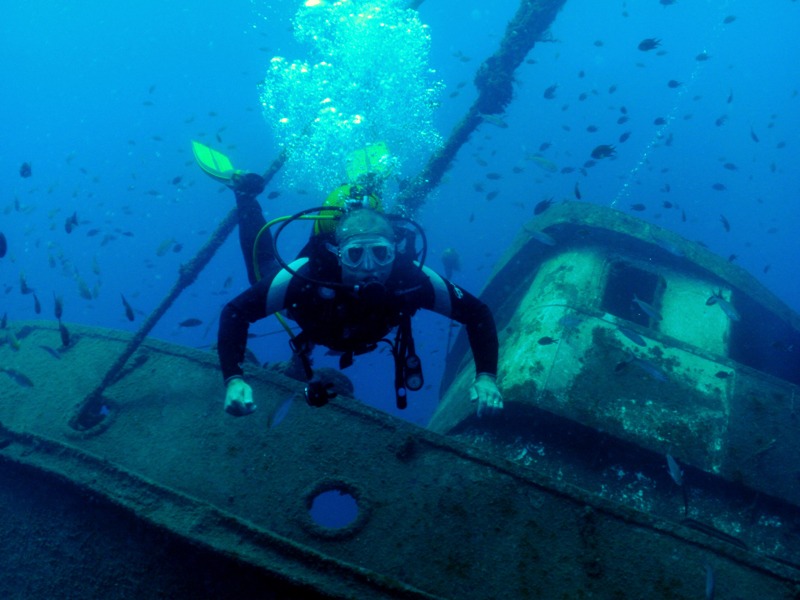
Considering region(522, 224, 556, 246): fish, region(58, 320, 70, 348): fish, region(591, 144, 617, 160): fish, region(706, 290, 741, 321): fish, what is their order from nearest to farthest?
region(58, 320, 70, 348): fish, region(706, 290, 741, 321): fish, region(522, 224, 556, 246): fish, region(591, 144, 617, 160): fish

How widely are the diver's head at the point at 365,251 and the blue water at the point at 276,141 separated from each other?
66652mm

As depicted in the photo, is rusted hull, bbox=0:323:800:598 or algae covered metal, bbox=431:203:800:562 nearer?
rusted hull, bbox=0:323:800:598

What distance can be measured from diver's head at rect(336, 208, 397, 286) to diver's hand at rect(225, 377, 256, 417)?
41.4 inches

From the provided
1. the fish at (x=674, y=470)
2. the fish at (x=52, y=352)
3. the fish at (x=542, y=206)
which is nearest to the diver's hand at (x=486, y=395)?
the fish at (x=674, y=470)

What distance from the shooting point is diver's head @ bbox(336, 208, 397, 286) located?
3422mm

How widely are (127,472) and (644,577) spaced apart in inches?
132

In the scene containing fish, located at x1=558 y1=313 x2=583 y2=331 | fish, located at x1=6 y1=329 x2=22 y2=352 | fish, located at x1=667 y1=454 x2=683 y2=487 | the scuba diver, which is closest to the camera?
the scuba diver

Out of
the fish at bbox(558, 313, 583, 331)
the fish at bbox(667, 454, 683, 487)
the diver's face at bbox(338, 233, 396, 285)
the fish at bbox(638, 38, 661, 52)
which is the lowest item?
the fish at bbox(667, 454, 683, 487)

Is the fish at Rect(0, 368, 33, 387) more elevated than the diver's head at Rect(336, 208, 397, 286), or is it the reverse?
the diver's head at Rect(336, 208, 397, 286)

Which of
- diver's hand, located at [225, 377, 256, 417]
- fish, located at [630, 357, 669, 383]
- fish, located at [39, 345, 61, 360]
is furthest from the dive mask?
fish, located at [39, 345, 61, 360]

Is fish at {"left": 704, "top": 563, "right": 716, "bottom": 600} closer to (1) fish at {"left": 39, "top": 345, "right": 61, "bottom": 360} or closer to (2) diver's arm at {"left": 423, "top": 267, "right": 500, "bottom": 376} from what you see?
(2) diver's arm at {"left": 423, "top": 267, "right": 500, "bottom": 376}

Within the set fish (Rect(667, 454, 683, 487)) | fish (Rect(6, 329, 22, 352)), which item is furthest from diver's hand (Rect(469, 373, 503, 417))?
fish (Rect(6, 329, 22, 352))

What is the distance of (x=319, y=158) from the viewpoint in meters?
18.9

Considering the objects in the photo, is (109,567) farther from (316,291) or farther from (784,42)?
(784,42)
